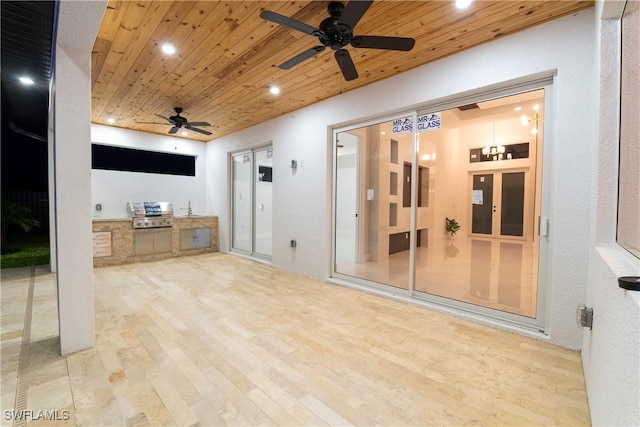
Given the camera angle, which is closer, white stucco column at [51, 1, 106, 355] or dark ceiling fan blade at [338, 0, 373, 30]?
dark ceiling fan blade at [338, 0, 373, 30]

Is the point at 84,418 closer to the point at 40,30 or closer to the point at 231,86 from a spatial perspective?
the point at 40,30

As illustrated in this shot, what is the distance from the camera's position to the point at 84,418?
4.99 ft

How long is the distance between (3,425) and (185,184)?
6133 mm

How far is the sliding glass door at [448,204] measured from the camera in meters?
3.18

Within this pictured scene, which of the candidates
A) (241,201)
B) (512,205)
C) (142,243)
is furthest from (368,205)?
(142,243)

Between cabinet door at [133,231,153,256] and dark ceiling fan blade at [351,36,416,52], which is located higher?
dark ceiling fan blade at [351,36,416,52]

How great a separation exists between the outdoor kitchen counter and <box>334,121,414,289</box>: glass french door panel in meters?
3.91

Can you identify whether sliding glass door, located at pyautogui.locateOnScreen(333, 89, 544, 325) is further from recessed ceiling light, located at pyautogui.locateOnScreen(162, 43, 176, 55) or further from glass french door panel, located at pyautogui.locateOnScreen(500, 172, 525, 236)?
recessed ceiling light, located at pyautogui.locateOnScreen(162, 43, 176, 55)

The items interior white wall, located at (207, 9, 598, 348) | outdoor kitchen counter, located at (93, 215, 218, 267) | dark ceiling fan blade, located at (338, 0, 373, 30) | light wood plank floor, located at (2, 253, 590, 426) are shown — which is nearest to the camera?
light wood plank floor, located at (2, 253, 590, 426)

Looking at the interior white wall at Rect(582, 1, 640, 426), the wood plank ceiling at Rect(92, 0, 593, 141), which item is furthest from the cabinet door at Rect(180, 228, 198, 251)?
the interior white wall at Rect(582, 1, 640, 426)

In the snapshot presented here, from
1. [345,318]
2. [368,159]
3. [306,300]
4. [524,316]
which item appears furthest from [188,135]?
[524,316]

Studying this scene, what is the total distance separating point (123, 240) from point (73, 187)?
396 centimetres

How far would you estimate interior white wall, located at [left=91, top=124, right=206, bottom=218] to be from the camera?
5836mm

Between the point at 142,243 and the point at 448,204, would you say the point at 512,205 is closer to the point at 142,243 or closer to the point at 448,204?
the point at 448,204
